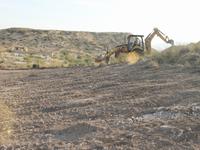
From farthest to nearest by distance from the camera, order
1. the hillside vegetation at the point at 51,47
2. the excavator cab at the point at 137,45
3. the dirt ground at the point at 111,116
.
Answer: the hillside vegetation at the point at 51,47 → the excavator cab at the point at 137,45 → the dirt ground at the point at 111,116

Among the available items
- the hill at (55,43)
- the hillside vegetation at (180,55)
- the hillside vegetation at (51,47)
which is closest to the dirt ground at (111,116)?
the hillside vegetation at (180,55)

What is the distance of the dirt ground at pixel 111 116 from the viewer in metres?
10.2

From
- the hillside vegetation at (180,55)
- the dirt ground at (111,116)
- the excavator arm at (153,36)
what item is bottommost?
the dirt ground at (111,116)

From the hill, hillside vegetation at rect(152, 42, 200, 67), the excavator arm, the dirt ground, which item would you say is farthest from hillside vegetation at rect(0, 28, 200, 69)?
the dirt ground

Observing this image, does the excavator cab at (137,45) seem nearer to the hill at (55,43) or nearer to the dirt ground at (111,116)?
the hill at (55,43)

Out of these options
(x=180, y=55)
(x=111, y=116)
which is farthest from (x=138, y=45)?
(x=111, y=116)

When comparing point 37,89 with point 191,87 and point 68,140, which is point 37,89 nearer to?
point 191,87

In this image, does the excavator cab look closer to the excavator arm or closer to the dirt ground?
the excavator arm

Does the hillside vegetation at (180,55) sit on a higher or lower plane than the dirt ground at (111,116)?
higher

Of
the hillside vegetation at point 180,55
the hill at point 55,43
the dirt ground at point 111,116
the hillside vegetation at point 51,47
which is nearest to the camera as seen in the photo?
the dirt ground at point 111,116

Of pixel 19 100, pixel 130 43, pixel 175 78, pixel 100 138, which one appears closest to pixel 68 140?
pixel 100 138

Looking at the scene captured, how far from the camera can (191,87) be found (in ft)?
51.6

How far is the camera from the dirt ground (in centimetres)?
1020

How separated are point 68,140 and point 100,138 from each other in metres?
0.67
